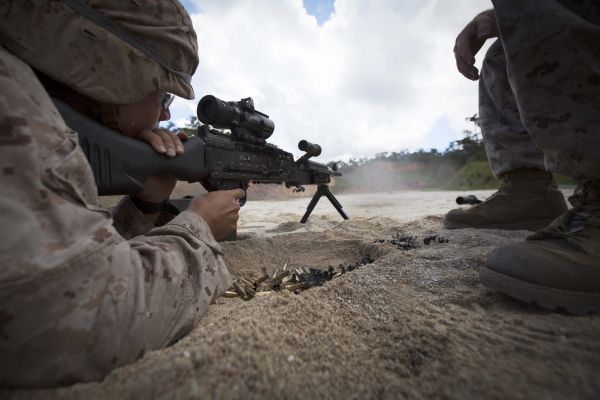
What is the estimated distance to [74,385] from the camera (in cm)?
62

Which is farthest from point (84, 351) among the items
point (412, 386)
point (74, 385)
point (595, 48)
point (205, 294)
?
point (595, 48)

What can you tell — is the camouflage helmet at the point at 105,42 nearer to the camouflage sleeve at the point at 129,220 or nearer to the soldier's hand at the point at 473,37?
the camouflage sleeve at the point at 129,220

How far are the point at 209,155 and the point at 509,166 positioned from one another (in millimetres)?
2195

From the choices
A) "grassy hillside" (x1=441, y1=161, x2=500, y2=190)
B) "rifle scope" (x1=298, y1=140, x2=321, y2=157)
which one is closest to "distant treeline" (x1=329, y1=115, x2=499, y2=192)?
"grassy hillside" (x1=441, y1=161, x2=500, y2=190)

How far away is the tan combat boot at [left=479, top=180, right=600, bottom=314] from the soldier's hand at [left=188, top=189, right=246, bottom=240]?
111cm

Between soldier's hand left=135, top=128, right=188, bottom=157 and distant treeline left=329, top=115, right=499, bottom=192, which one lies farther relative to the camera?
distant treeline left=329, top=115, right=499, bottom=192

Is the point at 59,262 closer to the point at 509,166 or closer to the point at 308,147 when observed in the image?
the point at 509,166

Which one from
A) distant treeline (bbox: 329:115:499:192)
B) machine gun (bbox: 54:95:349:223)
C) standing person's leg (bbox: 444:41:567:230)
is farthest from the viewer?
distant treeline (bbox: 329:115:499:192)

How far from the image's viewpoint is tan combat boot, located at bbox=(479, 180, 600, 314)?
94 centimetres

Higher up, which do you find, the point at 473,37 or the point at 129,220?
the point at 473,37


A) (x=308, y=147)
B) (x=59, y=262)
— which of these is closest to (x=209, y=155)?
(x=59, y=262)

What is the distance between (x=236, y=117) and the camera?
225 centimetres

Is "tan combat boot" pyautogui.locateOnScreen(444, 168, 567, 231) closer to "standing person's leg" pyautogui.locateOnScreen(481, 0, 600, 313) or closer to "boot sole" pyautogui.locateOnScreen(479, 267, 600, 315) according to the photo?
"standing person's leg" pyautogui.locateOnScreen(481, 0, 600, 313)

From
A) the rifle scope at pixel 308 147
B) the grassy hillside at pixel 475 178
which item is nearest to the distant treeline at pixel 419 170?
the grassy hillside at pixel 475 178
